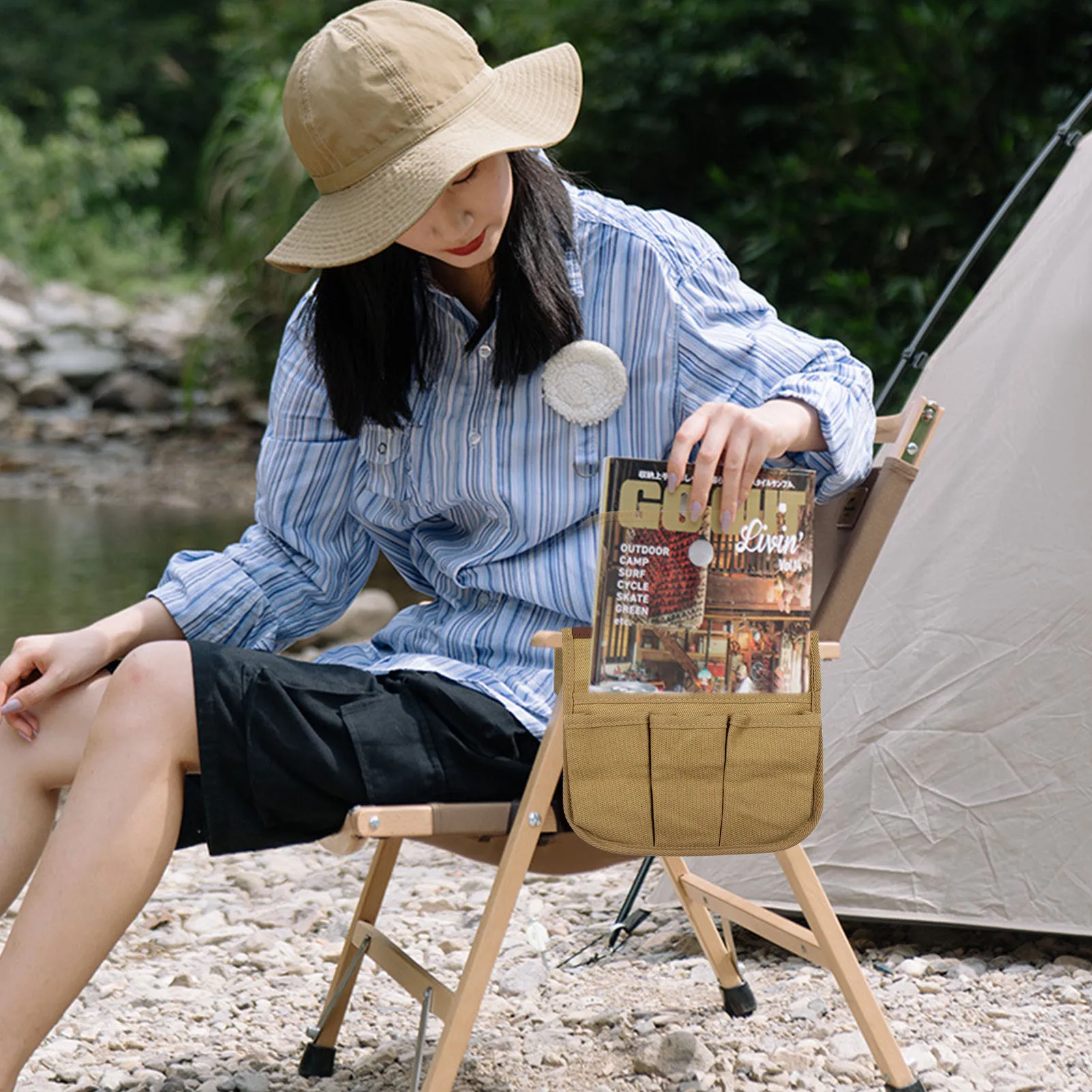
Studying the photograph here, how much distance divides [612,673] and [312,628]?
607mm

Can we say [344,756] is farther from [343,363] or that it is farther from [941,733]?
[941,733]

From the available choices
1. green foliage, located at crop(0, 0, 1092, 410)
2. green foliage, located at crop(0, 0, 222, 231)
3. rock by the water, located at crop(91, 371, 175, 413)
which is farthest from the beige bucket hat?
green foliage, located at crop(0, 0, 222, 231)

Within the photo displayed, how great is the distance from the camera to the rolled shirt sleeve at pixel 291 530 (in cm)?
208

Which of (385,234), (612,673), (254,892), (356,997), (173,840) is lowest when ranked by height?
(254,892)

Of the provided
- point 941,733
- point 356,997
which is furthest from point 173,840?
point 941,733

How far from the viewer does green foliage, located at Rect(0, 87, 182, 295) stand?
A: 15875 millimetres

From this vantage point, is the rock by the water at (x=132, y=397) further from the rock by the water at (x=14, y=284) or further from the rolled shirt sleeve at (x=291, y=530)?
the rolled shirt sleeve at (x=291, y=530)

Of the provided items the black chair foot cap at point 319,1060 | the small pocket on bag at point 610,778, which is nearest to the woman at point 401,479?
the small pocket on bag at point 610,778

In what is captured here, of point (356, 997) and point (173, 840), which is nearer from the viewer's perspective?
point (173, 840)

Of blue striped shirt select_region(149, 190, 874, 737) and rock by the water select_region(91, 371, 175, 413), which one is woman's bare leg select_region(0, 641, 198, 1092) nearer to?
blue striped shirt select_region(149, 190, 874, 737)

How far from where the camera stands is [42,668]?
190 centimetres

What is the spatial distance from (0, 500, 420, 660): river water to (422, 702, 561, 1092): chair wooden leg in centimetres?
396

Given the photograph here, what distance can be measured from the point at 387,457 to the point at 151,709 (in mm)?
520

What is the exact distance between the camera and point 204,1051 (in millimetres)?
2420
